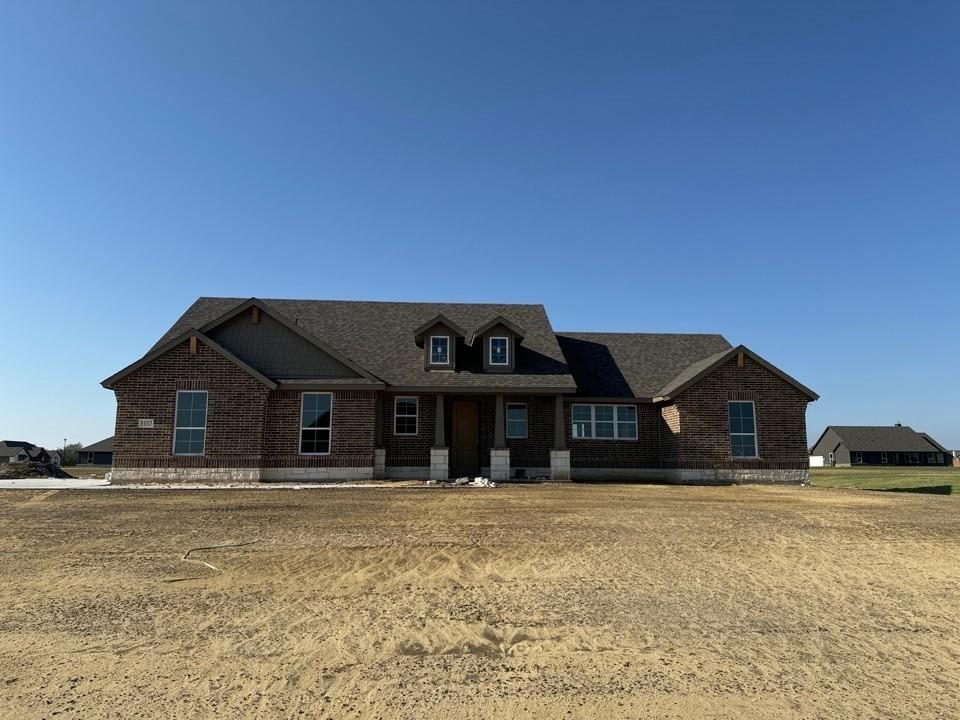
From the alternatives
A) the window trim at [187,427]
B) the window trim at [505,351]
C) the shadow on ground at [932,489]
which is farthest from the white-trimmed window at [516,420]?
the shadow on ground at [932,489]

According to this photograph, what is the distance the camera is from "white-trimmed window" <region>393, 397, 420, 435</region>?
21609mm

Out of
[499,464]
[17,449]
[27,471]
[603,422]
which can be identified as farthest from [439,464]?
[17,449]

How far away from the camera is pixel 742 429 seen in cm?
2158

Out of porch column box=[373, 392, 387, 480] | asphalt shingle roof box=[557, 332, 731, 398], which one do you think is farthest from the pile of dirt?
asphalt shingle roof box=[557, 332, 731, 398]

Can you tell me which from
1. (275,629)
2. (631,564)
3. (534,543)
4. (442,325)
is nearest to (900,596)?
(631,564)

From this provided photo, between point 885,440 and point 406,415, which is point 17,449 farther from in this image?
point 885,440

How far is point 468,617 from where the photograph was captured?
5293 mm

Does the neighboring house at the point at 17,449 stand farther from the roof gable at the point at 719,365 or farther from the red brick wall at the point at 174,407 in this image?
the roof gable at the point at 719,365

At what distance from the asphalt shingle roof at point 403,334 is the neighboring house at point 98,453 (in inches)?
2352

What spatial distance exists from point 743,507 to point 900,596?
699 centimetres

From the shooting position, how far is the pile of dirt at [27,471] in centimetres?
2152

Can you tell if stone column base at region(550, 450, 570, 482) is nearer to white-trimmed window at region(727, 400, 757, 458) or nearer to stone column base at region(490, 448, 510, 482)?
stone column base at region(490, 448, 510, 482)

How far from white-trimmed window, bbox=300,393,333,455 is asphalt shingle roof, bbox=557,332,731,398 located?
956 centimetres

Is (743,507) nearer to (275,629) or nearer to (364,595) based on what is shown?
(364,595)
